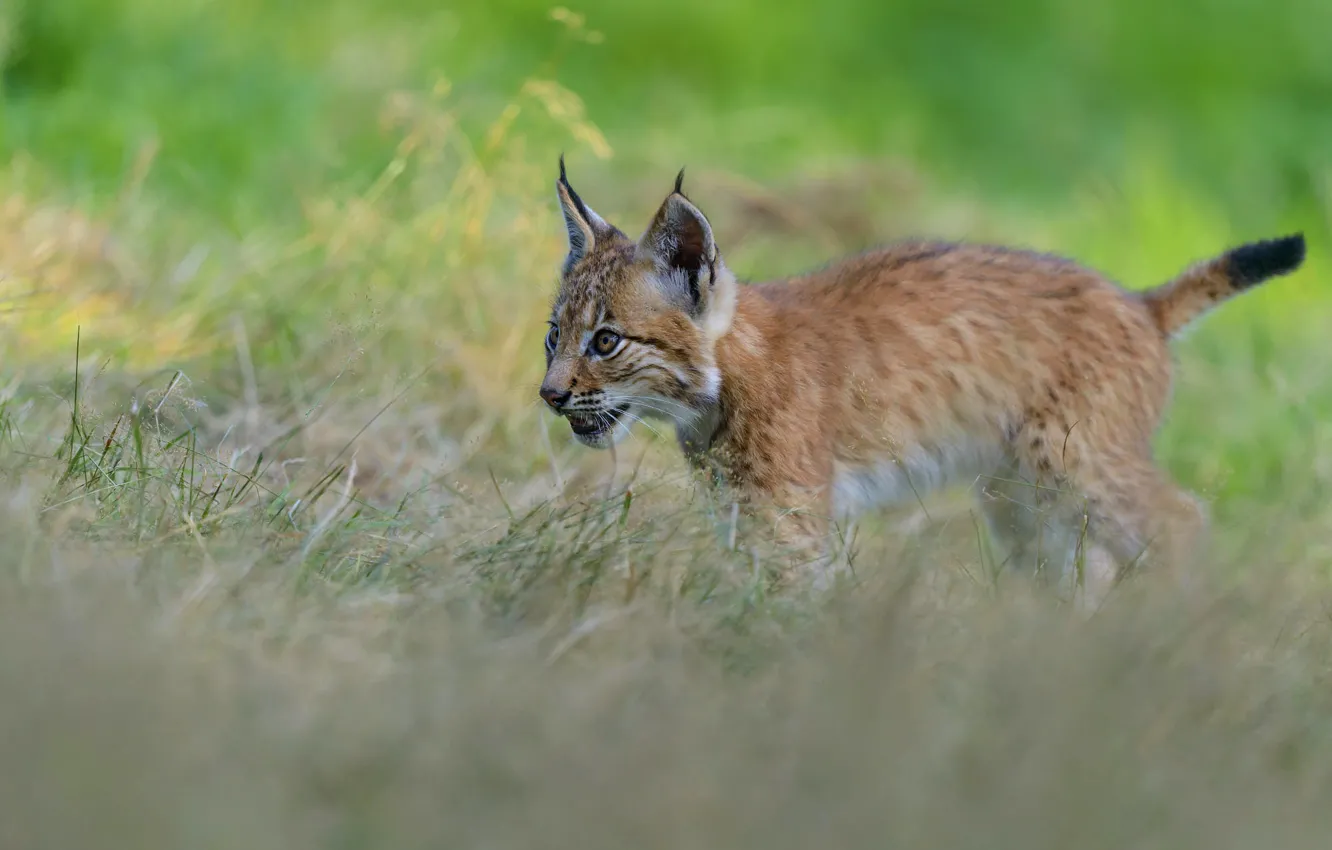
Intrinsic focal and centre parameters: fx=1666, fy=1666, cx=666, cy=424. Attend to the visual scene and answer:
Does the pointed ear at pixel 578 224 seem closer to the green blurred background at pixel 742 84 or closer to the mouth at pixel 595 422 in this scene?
the mouth at pixel 595 422

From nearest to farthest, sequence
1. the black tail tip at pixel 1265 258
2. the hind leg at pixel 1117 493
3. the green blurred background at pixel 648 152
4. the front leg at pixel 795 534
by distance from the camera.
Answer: the front leg at pixel 795 534 < the hind leg at pixel 1117 493 < the black tail tip at pixel 1265 258 < the green blurred background at pixel 648 152

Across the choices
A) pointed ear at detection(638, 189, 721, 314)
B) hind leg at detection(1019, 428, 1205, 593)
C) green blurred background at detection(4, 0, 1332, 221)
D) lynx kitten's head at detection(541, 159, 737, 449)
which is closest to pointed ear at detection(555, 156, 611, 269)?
lynx kitten's head at detection(541, 159, 737, 449)

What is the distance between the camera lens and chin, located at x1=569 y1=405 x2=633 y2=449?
541 cm

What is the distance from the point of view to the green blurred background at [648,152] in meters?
7.30

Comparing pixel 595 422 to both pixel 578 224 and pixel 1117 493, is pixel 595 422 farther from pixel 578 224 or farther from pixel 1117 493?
pixel 1117 493

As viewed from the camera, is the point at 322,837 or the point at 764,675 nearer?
the point at 322,837

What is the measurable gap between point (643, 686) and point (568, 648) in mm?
379

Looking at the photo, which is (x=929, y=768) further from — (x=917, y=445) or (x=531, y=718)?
(x=917, y=445)

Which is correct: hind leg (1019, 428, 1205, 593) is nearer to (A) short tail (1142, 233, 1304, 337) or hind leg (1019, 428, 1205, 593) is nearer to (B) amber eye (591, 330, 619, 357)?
(A) short tail (1142, 233, 1304, 337)

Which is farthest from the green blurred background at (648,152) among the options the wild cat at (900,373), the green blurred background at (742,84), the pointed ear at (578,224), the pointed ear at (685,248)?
the pointed ear at (685,248)

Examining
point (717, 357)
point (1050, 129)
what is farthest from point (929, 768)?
point (1050, 129)

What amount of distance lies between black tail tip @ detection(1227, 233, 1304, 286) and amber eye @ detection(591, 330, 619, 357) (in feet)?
7.71

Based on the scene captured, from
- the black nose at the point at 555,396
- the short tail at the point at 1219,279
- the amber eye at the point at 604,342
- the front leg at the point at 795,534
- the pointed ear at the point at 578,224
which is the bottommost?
the front leg at the point at 795,534

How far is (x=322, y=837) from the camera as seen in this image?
268 cm
